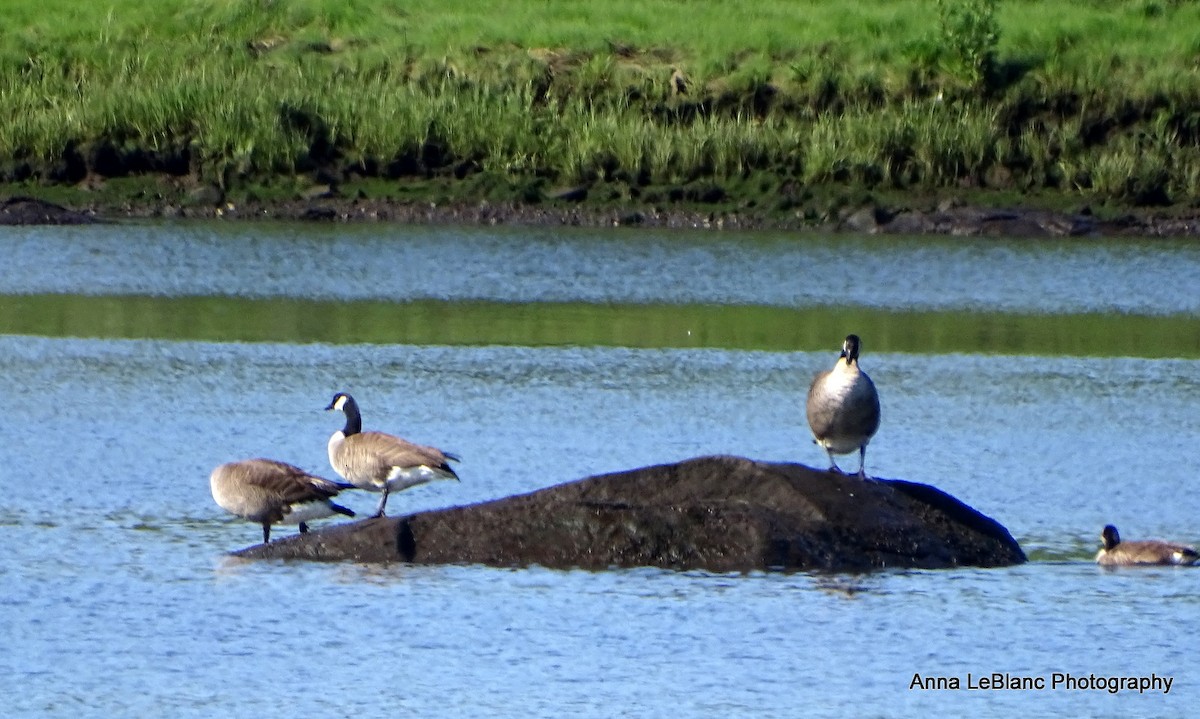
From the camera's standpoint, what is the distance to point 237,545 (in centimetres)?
1230

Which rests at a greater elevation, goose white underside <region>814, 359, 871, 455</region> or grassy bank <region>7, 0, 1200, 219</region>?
grassy bank <region>7, 0, 1200, 219</region>

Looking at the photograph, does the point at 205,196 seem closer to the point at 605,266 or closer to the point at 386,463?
the point at 605,266

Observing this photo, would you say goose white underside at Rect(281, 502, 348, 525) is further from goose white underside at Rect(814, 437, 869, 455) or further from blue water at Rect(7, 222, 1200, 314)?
blue water at Rect(7, 222, 1200, 314)

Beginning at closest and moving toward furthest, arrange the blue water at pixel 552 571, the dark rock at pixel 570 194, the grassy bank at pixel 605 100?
the blue water at pixel 552 571, the dark rock at pixel 570 194, the grassy bank at pixel 605 100

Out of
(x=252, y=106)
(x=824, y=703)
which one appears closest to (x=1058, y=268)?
(x=252, y=106)

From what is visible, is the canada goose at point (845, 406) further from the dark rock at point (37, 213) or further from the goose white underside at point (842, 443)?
the dark rock at point (37, 213)

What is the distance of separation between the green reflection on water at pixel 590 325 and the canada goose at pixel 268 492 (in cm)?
940

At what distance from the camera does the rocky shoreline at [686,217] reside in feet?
97.5

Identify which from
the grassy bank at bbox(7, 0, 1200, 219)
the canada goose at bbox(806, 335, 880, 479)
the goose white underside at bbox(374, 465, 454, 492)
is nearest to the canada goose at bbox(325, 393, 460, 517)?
the goose white underside at bbox(374, 465, 454, 492)

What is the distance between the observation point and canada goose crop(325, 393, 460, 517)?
11875mm

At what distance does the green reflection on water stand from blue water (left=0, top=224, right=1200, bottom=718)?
2.38ft

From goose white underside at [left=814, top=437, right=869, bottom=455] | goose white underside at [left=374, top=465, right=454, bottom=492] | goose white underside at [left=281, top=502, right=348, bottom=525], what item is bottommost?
goose white underside at [left=281, top=502, right=348, bottom=525]

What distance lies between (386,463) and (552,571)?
115cm

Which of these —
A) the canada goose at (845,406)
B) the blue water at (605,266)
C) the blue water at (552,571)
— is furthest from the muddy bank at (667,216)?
the canada goose at (845,406)
